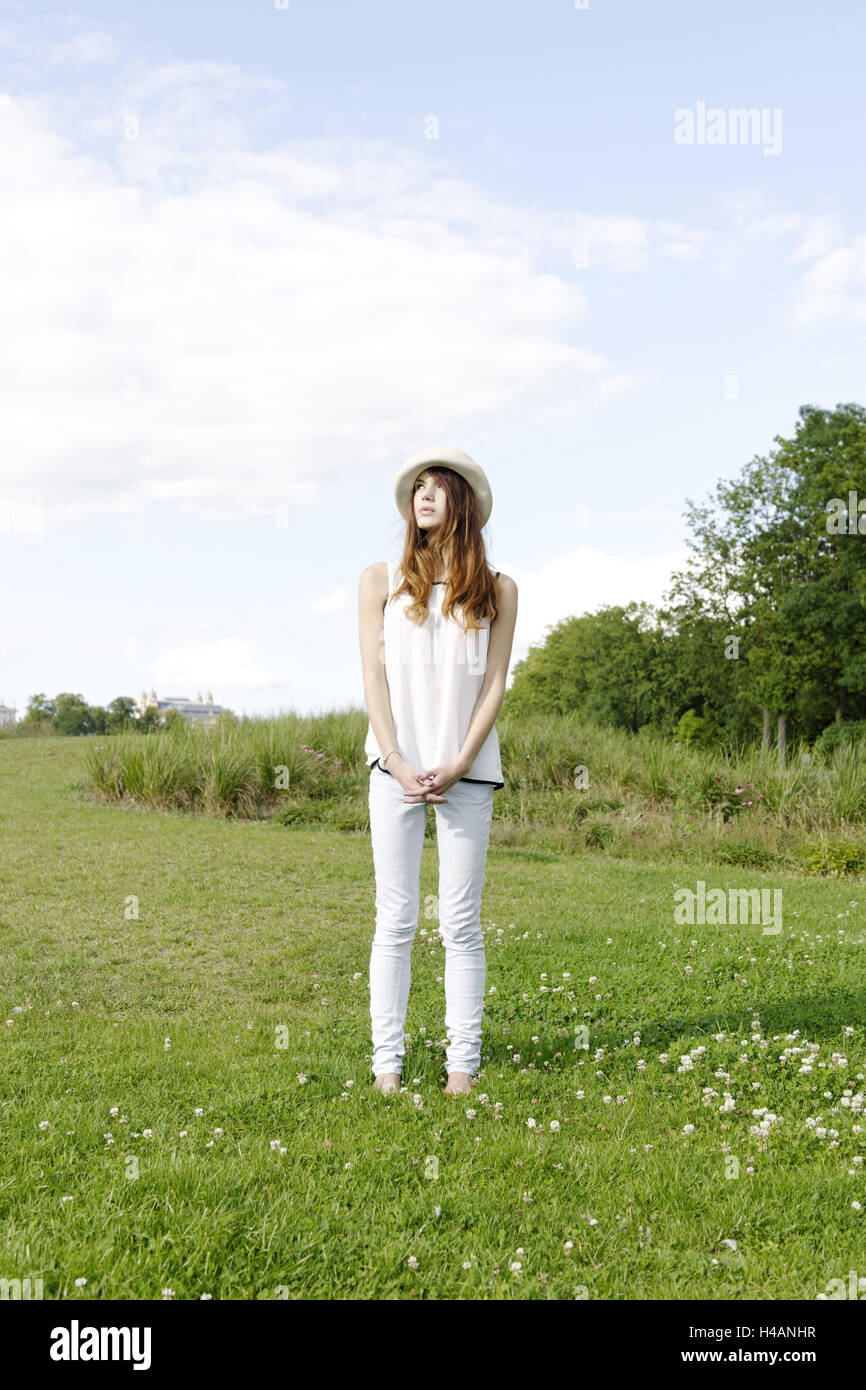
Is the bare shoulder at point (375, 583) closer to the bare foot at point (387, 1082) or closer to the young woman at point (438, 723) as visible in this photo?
the young woman at point (438, 723)

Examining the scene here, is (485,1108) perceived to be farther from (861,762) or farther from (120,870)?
(861,762)

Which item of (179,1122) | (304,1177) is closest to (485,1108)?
(304,1177)

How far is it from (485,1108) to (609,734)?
585 inches

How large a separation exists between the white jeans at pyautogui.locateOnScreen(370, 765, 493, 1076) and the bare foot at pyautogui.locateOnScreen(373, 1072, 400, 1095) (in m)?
0.03

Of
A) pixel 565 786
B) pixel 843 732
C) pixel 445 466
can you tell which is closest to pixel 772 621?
pixel 843 732

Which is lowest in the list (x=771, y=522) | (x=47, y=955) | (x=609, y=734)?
(x=47, y=955)

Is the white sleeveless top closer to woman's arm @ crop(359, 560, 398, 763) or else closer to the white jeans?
woman's arm @ crop(359, 560, 398, 763)

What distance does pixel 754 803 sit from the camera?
49.2 ft

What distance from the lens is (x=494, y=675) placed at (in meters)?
4.47

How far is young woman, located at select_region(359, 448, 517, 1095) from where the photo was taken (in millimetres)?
4383

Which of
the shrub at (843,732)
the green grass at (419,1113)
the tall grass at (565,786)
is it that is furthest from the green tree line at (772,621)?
the green grass at (419,1113)

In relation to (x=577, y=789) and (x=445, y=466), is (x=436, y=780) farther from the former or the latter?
(x=577, y=789)

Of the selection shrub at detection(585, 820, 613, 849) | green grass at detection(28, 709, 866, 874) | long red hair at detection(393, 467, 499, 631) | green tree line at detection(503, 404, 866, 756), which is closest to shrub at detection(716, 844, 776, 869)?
green grass at detection(28, 709, 866, 874)

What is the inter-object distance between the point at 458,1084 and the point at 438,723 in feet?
5.37
